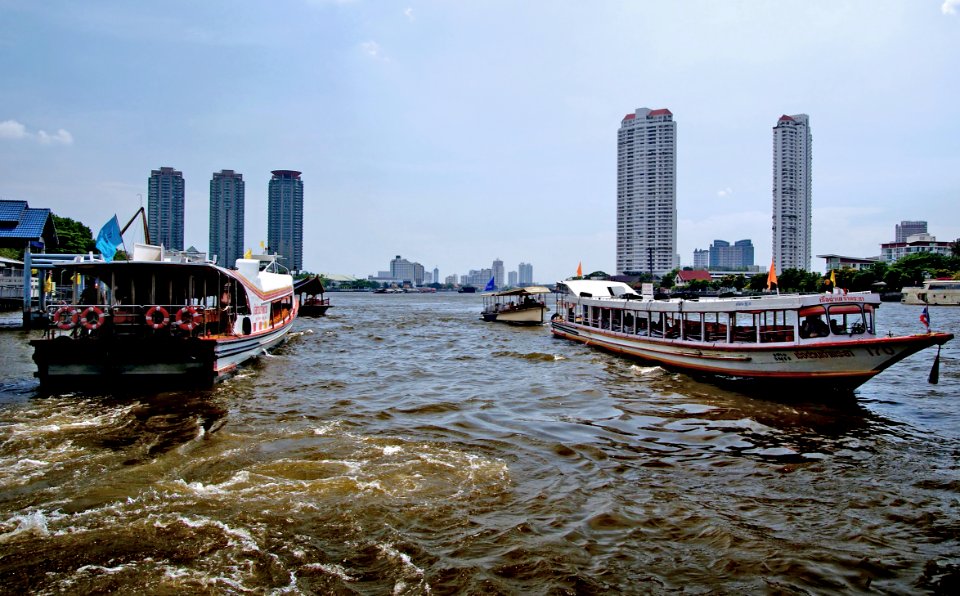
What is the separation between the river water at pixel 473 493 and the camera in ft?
19.3

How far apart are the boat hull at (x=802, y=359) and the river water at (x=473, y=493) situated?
3.23ft

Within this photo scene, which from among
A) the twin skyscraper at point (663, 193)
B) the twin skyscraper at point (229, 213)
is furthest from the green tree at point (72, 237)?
the twin skyscraper at point (663, 193)

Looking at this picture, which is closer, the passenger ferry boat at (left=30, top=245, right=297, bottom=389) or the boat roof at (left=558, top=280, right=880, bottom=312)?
the passenger ferry boat at (left=30, top=245, right=297, bottom=389)

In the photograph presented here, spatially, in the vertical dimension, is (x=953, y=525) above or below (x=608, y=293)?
below

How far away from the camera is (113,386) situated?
1530 cm

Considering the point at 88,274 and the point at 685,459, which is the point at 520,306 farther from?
the point at 685,459

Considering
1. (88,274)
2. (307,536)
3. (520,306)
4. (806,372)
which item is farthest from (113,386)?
(520,306)

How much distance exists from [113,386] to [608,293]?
25.2 metres

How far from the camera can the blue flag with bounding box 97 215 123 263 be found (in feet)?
64.5

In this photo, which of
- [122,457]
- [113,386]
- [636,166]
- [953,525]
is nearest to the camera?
[953,525]

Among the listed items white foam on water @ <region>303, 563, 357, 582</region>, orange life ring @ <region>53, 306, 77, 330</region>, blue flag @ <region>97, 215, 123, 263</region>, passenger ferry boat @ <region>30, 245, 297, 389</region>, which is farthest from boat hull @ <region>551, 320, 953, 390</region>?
blue flag @ <region>97, 215, 123, 263</region>

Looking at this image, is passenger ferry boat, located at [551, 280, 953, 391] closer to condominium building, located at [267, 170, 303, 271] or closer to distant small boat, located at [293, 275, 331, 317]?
distant small boat, located at [293, 275, 331, 317]

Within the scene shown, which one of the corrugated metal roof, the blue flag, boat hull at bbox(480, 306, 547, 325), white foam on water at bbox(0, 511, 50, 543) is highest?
the corrugated metal roof

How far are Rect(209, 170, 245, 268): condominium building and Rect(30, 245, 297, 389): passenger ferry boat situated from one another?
131909 millimetres
